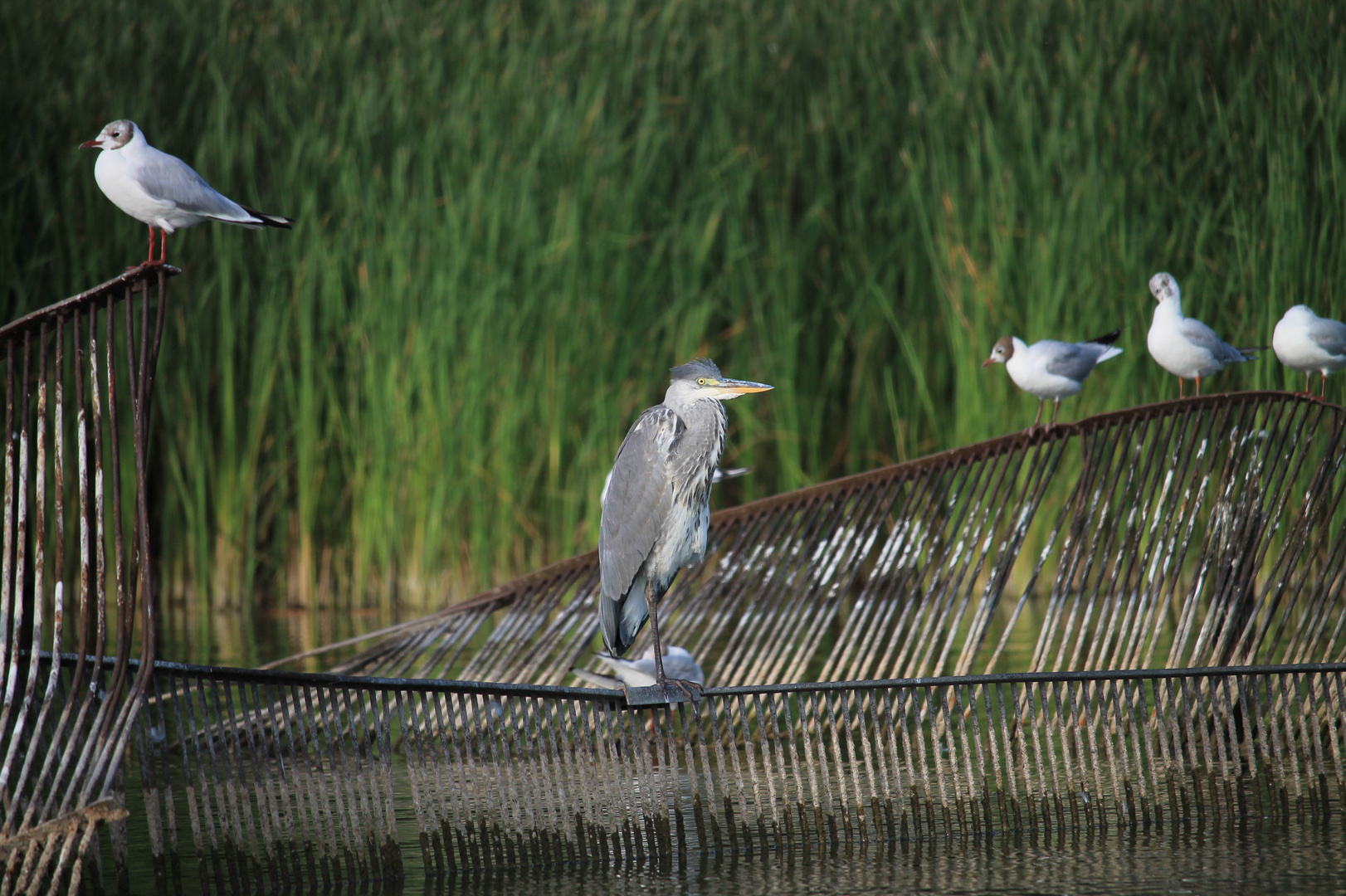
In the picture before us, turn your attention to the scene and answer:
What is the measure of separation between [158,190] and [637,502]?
1.48 meters

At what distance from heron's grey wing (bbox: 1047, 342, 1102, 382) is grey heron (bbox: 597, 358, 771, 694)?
1.85 meters

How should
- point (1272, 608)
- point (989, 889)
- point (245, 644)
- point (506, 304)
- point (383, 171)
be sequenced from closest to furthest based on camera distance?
1. point (989, 889)
2. point (1272, 608)
3. point (245, 644)
4. point (506, 304)
5. point (383, 171)

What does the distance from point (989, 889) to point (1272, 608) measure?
4.64 ft

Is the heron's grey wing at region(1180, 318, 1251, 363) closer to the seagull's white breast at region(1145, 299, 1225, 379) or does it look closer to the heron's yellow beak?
the seagull's white breast at region(1145, 299, 1225, 379)

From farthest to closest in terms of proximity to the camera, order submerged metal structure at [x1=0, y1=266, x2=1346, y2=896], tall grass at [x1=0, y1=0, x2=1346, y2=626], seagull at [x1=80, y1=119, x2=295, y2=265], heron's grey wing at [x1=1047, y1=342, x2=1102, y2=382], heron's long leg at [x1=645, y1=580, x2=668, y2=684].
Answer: tall grass at [x1=0, y1=0, x2=1346, y2=626]
heron's grey wing at [x1=1047, y1=342, x2=1102, y2=382]
heron's long leg at [x1=645, y1=580, x2=668, y2=684]
seagull at [x1=80, y1=119, x2=295, y2=265]
submerged metal structure at [x1=0, y1=266, x2=1346, y2=896]

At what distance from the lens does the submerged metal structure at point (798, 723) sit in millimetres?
3404

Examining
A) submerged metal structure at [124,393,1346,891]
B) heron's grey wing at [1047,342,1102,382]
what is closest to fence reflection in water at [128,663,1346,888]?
submerged metal structure at [124,393,1346,891]

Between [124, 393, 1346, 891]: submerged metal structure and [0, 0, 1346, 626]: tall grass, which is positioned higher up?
[0, 0, 1346, 626]: tall grass

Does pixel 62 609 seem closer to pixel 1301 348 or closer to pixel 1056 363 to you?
pixel 1056 363

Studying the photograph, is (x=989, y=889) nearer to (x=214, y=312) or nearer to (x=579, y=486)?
(x=579, y=486)

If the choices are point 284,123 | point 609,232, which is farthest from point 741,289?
point 284,123

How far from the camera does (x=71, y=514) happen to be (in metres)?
7.38

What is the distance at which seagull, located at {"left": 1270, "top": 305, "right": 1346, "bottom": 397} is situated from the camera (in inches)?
185

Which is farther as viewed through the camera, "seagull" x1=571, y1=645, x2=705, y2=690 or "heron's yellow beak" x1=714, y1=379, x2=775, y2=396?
"seagull" x1=571, y1=645, x2=705, y2=690
